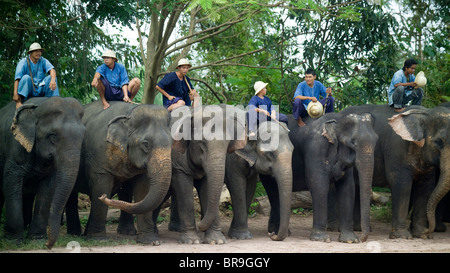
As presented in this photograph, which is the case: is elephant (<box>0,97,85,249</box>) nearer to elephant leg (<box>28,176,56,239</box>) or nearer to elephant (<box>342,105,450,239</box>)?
elephant leg (<box>28,176,56,239</box>)

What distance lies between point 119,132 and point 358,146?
3.55 m

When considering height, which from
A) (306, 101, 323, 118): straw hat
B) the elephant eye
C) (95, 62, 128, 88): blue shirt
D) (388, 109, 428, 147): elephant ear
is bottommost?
the elephant eye

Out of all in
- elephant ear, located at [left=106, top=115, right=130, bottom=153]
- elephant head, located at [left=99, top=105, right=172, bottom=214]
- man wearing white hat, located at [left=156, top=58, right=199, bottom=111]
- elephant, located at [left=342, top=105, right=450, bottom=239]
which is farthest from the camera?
man wearing white hat, located at [left=156, top=58, right=199, bottom=111]

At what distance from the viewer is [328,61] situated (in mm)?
14641

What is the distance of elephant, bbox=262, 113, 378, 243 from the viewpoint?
412 inches

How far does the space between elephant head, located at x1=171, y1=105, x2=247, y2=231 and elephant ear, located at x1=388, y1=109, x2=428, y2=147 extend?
2562mm

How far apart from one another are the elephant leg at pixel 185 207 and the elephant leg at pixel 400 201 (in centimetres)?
321

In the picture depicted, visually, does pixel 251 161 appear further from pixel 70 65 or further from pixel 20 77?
pixel 70 65

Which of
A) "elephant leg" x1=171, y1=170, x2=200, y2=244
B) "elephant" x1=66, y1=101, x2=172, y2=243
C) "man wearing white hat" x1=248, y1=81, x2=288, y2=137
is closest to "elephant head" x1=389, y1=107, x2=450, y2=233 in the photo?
"man wearing white hat" x1=248, y1=81, x2=288, y2=137

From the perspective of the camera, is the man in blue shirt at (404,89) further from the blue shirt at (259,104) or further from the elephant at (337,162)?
the blue shirt at (259,104)

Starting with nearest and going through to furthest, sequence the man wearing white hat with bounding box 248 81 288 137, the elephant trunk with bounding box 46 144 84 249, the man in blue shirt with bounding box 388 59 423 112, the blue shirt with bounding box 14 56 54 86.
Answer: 1. the elephant trunk with bounding box 46 144 84 249
2. the blue shirt with bounding box 14 56 54 86
3. the man wearing white hat with bounding box 248 81 288 137
4. the man in blue shirt with bounding box 388 59 423 112

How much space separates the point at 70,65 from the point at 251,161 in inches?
200

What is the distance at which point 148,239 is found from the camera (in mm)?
9914

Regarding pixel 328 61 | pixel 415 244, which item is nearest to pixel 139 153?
pixel 415 244
